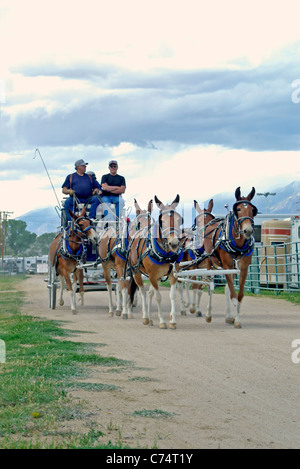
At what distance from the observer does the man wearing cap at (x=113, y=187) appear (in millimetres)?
19656

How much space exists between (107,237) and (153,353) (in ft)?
25.1

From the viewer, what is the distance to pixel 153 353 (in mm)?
11641

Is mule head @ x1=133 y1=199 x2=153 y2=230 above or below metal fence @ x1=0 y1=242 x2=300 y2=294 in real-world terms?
above

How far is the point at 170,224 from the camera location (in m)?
14.9

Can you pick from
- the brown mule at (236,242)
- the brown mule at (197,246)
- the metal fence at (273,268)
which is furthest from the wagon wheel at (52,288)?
the metal fence at (273,268)

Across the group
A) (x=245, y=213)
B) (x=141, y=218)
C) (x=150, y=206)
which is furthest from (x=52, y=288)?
(x=245, y=213)

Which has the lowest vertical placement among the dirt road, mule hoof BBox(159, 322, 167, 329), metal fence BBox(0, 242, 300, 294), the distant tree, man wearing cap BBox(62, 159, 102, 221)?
the dirt road

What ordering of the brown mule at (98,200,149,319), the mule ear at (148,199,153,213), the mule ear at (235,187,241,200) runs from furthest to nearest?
1. the brown mule at (98,200,149,319)
2. the mule ear at (148,199,153,213)
3. the mule ear at (235,187,241,200)

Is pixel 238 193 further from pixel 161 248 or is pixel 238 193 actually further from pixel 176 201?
pixel 161 248

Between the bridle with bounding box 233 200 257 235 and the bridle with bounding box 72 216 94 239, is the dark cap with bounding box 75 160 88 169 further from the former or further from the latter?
the bridle with bounding box 233 200 257 235

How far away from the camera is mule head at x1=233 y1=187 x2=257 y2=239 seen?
1509cm

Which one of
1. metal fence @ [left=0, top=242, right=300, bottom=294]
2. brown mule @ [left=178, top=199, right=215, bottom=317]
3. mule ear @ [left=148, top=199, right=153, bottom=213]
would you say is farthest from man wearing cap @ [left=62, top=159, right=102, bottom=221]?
metal fence @ [left=0, top=242, right=300, bottom=294]
